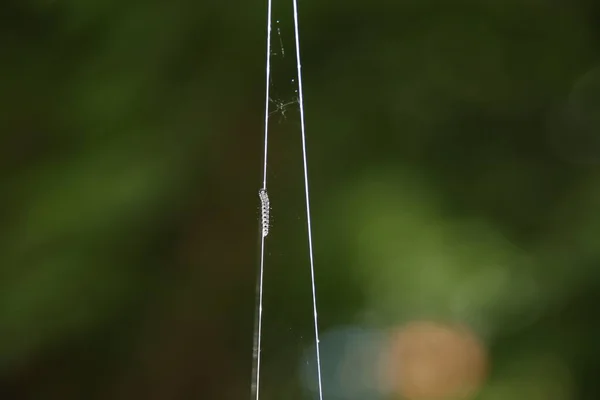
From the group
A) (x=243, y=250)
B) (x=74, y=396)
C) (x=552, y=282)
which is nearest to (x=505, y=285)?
(x=552, y=282)

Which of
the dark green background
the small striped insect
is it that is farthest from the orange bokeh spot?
the small striped insect

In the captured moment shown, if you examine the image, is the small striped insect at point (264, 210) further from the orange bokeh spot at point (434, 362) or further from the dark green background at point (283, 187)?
the orange bokeh spot at point (434, 362)

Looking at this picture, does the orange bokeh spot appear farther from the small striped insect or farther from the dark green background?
the small striped insect

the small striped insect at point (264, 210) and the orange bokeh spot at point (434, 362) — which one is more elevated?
the small striped insect at point (264, 210)

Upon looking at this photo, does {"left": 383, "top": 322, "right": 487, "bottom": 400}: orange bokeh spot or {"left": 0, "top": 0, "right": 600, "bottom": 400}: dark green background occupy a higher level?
{"left": 0, "top": 0, "right": 600, "bottom": 400}: dark green background

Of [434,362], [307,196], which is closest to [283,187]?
[307,196]

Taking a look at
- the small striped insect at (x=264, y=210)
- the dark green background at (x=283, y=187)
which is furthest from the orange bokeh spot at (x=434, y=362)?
the small striped insect at (x=264, y=210)

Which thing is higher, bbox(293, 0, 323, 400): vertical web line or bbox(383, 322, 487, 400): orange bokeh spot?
bbox(293, 0, 323, 400): vertical web line

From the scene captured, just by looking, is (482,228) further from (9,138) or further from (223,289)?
(9,138)

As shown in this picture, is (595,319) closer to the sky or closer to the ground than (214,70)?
closer to the ground
